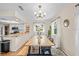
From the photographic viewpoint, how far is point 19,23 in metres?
2.05

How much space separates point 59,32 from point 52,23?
0.68 ft

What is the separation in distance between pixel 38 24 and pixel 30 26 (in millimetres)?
165

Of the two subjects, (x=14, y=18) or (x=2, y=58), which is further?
(x=14, y=18)

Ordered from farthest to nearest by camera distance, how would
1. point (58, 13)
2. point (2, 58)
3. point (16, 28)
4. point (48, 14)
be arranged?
point (16, 28), point (48, 14), point (58, 13), point (2, 58)

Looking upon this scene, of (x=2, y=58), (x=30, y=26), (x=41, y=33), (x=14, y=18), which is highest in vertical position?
(x=14, y=18)

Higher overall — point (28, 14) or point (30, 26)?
point (28, 14)

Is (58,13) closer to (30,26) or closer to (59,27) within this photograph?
(59,27)

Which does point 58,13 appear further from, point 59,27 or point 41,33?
point 41,33

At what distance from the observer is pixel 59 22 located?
1924 millimetres

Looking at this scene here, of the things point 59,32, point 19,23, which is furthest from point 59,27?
point 19,23

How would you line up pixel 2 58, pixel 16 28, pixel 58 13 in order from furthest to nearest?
1. pixel 16 28
2. pixel 58 13
3. pixel 2 58

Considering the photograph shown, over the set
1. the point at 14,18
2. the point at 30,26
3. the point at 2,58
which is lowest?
the point at 2,58

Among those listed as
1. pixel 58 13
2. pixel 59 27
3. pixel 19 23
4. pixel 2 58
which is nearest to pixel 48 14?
pixel 58 13

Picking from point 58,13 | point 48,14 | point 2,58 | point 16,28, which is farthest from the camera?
point 16,28
